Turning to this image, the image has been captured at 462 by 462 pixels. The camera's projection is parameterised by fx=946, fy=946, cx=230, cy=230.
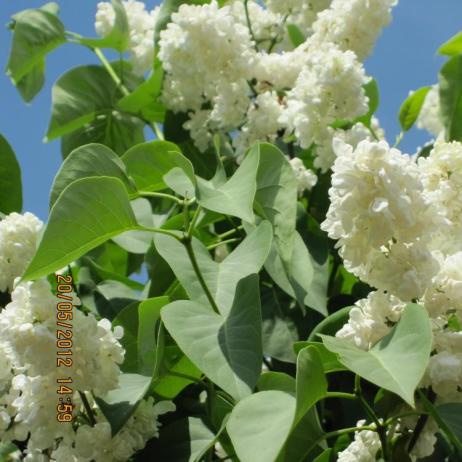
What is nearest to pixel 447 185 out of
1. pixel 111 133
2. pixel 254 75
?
pixel 254 75

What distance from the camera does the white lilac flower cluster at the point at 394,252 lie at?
92 centimetres

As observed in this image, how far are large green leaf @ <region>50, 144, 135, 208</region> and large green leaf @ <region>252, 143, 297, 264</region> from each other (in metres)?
0.19

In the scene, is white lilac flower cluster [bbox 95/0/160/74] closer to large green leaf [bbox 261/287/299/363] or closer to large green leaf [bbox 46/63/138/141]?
large green leaf [bbox 46/63/138/141]

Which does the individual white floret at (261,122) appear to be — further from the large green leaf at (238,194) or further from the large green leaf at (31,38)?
the large green leaf at (31,38)

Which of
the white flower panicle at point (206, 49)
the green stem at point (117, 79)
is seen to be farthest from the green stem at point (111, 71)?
the white flower panicle at point (206, 49)

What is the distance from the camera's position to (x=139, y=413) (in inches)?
44.9

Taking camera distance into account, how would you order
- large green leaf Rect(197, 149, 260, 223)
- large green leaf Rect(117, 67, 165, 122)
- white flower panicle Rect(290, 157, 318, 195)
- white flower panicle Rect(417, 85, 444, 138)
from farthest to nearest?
white flower panicle Rect(417, 85, 444, 138), large green leaf Rect(117, 67, 165, 122), white flower panicle Rect(290, 157, 318, 195), large green leaf Rect(197, 149, 260, 223)

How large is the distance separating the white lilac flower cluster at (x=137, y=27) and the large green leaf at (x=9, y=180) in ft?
1.60

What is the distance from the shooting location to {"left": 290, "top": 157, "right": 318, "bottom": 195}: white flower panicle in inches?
63.5

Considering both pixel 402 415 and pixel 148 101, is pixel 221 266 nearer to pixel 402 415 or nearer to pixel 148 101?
pixel 402 415

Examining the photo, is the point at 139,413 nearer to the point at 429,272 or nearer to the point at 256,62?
the point at 429,272

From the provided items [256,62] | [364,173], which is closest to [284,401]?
[364,173]

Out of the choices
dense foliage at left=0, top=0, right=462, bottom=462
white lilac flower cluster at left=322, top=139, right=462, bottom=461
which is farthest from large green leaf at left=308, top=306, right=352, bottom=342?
white lilac flower cluster at left=322, top=139, right=462, bottom=461

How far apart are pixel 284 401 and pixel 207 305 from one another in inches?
10.2
